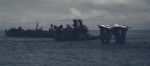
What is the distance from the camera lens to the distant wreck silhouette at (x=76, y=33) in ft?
365

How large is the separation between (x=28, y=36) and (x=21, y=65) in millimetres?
116519

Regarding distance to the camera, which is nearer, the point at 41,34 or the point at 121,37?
the point at 121,37

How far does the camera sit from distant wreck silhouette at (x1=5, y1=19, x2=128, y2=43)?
365 ft

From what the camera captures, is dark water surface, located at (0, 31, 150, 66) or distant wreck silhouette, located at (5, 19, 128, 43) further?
distant wreck silhouette, located at (5, 19, 128, 43)

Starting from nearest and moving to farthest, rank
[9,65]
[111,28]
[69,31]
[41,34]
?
[9,65] → [111,28] → [69,31] → [41,34]

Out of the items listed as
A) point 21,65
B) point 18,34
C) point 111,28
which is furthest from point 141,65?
point 18,34

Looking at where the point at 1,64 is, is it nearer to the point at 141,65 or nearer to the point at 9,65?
the point at 9,65

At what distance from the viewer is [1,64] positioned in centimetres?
6166

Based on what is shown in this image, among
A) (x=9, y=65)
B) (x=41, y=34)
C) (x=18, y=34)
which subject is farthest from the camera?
(x=18, y=34)

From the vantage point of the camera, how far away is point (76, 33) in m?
135

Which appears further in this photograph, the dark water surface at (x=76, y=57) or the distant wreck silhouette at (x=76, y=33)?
the distant wreck silhouette at (x=76, y=33)

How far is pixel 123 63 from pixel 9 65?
18.2 metres

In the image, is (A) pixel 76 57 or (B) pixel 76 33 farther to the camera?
(B) pixel 76 33

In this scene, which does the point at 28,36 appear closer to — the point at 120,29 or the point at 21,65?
the point at 120,29
